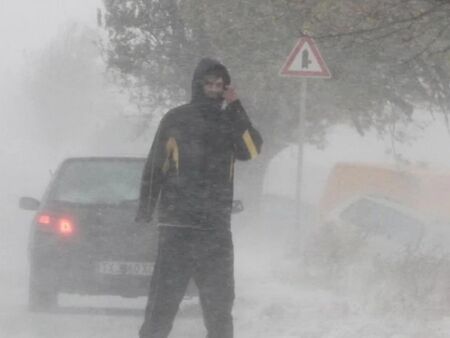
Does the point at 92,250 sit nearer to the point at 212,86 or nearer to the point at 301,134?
the point at 212,86

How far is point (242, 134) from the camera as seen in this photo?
631 centimetres

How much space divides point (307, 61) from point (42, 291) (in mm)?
4323

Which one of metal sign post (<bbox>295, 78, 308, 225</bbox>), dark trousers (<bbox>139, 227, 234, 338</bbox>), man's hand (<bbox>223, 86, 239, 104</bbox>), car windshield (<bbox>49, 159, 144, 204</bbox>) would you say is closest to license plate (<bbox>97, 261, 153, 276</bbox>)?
car windshield (<bbox>49, 159, 144, 204</bbox>)

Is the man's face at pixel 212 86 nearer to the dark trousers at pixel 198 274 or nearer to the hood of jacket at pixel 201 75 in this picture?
the hood of jacket at pixel 201 75

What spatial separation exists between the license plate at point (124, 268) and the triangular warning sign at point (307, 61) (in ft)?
12.5

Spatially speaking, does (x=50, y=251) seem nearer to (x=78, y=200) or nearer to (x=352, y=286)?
(x=78, y=200)

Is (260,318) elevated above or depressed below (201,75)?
below

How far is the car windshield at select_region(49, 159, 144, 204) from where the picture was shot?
30.8 feet

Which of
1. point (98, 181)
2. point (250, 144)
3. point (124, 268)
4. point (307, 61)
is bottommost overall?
point (124, 268)

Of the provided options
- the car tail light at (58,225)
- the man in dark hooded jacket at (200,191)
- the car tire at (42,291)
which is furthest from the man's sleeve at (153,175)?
the car tire at (42,291)

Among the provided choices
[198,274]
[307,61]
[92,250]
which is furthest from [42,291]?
[307,61]

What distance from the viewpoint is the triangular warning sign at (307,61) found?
1193 cm

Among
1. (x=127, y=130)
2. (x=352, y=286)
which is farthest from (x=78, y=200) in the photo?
(x=127, y=130)

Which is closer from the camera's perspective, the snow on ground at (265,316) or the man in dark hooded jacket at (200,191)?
the man in dark hooded jacket at (200,191)
